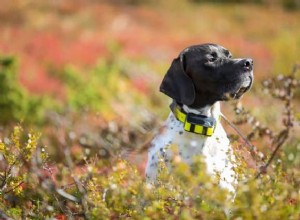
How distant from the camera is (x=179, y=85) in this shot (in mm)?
4840

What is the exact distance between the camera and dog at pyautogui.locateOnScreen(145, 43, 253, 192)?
4.69 metres

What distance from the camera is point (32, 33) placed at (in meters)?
22.0

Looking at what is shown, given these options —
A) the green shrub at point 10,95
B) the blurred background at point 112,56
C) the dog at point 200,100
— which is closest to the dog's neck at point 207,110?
the dog at point 200,100

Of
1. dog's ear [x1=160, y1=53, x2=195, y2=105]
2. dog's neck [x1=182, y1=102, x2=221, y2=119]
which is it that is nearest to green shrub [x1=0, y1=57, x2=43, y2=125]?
dog's ear [x1=160, y1=53, x2=195, y2=105]

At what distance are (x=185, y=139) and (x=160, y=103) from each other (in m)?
9.98

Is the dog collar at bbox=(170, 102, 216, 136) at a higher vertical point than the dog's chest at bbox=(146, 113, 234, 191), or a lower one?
higher

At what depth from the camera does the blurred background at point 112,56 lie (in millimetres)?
9125

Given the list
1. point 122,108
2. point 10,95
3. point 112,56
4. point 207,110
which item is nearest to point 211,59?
point 207,110

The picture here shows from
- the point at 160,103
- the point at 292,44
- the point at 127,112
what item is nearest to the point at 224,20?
the point at 292,44

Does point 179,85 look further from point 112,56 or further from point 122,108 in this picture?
point 112,56

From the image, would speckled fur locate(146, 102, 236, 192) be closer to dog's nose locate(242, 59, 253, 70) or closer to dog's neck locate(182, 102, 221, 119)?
dog's neck locate(182, 102, 221, 119)

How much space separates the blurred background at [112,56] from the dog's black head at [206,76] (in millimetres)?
734

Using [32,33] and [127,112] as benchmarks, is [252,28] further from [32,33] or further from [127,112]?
[127,112]

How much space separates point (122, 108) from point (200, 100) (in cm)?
763
